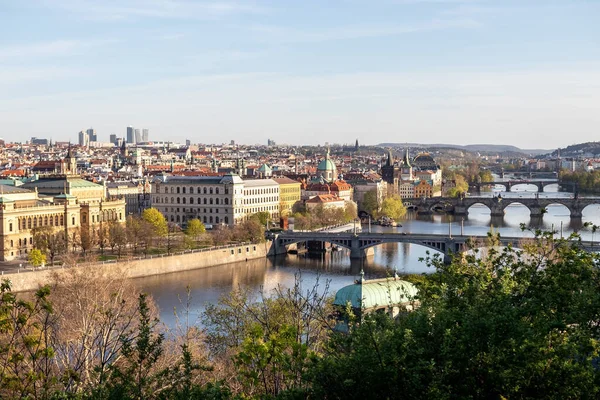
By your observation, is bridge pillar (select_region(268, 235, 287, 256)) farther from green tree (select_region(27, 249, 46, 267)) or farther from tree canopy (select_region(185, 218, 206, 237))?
green tree (select_region(27, 249, 46, 267))

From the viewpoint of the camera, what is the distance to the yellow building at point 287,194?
77688mm

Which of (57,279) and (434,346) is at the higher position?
(434,346)

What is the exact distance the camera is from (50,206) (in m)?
51.6

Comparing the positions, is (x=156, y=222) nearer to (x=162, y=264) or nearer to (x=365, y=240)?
(x=162, y=264)

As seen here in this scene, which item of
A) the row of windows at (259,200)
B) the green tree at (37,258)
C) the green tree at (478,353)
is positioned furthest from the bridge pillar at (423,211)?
the green tree at (478,353)

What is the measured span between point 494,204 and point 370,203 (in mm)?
12558

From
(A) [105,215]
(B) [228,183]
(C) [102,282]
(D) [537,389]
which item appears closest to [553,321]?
(D) [537,389]

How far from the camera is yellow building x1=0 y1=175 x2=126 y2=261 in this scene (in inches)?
1869

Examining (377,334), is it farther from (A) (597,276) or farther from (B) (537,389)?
(A) (597,276)

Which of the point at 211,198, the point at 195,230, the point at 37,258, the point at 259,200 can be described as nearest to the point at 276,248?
the point at 195,230

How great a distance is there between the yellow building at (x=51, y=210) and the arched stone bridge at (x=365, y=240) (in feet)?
34.7

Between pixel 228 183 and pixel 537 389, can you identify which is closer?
pixel 537 389

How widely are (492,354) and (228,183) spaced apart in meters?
59.2

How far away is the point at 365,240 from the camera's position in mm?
55625
